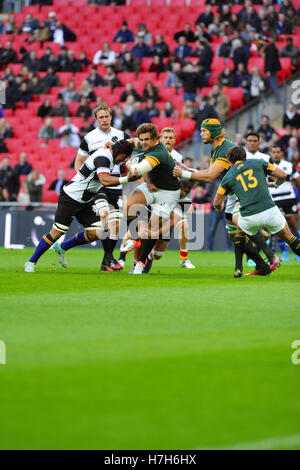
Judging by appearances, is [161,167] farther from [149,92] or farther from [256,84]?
[149,92]

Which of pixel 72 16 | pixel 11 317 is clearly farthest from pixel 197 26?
pixel 11 317

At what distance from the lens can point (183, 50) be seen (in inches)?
987

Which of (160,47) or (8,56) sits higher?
(160,47)

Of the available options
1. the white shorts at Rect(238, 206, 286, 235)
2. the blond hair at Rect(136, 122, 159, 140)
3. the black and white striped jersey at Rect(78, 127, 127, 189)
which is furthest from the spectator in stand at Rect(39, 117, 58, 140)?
the white shorts at Rect(238, 206, 286, 235)

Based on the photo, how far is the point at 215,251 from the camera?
2048cm

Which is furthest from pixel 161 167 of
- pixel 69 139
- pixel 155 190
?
pixel 69 139

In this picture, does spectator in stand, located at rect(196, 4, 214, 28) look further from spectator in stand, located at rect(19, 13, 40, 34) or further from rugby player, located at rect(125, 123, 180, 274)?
rugby player, located at rect(125, 123, 180, 274)

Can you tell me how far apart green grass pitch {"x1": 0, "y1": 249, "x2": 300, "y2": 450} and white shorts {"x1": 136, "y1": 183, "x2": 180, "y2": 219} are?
98.3 inches

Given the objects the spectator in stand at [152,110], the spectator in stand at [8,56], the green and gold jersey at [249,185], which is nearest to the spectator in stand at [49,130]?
the spectator in stand at [152,110]

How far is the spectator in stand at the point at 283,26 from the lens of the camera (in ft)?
80.4

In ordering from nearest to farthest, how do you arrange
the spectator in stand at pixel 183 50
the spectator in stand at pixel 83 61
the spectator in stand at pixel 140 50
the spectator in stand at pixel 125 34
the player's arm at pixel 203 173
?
the player's arm at pixel 203 173 → the spectator in stand at pixel 183 50 → the spectator in stand at pixel 140 50 → the spectator in stand at pixel 83 61 → the spectator in stand at pixel 125 34

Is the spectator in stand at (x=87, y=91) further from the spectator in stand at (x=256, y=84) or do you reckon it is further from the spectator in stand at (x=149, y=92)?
the spectator in stand at (x=256, y=84)

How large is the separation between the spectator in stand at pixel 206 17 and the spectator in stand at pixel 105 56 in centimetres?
272

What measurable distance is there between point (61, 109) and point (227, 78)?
484 cm
